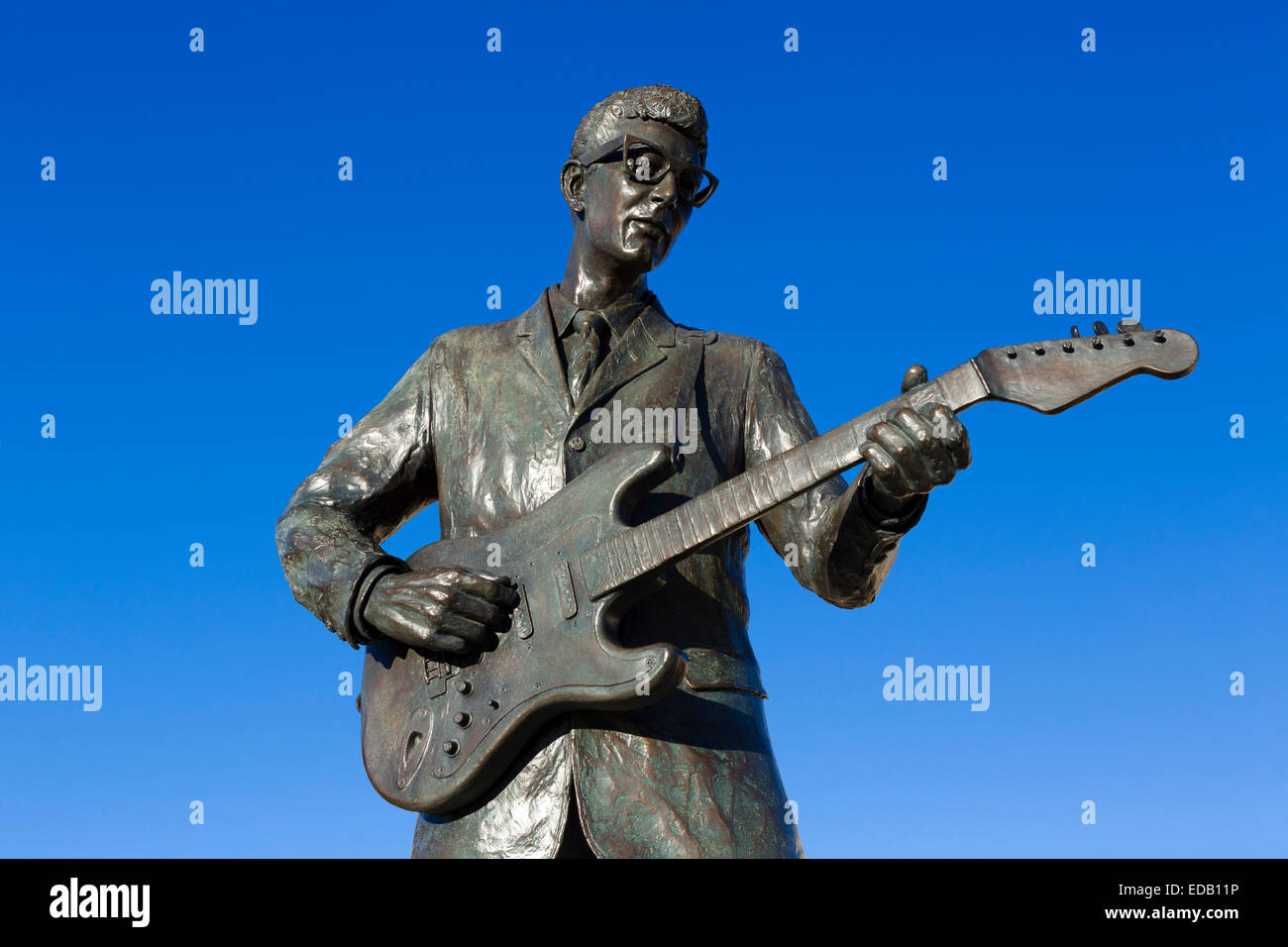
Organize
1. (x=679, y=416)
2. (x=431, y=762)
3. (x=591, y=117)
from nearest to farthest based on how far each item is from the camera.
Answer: (x=431, y=762) → (x=679, y=416) → (x=591, y=117)

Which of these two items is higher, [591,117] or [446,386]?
[591,117]

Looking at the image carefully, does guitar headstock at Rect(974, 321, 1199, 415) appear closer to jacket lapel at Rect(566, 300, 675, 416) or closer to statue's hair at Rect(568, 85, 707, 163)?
jacket lapel at Rect(566, 300, 675, 416)

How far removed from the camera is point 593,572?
5.85 meters

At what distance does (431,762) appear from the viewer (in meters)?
5.91

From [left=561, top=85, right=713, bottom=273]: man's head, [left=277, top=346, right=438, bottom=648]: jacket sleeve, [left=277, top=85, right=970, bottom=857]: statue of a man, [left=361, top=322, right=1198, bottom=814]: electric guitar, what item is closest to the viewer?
[left=361, top=322, right=1198, bottom=814]: electric guitar

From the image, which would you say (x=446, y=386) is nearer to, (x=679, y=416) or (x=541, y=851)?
(x=679, y=416)

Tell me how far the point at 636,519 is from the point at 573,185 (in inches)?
61.5

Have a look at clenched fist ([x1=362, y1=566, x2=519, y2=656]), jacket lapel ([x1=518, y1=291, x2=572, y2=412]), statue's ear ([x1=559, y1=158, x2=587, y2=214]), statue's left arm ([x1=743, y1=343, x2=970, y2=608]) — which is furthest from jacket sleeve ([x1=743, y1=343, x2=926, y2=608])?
clenched fist ([x1=362, y1=566, x2=519, y2=656])

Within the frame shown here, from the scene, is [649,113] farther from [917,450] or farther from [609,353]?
[917,450]

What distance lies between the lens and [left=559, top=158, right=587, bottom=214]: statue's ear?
22.3 ft

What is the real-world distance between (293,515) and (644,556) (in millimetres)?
1470

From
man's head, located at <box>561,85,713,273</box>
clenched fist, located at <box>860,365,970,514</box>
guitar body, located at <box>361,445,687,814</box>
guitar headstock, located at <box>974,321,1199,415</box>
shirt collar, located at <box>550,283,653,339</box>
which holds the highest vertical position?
man's head, located at <box>561,85,713,273</box>

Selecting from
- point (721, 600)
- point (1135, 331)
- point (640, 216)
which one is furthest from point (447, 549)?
point (1135, 331)

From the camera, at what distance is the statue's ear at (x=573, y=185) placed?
22.3 ft
